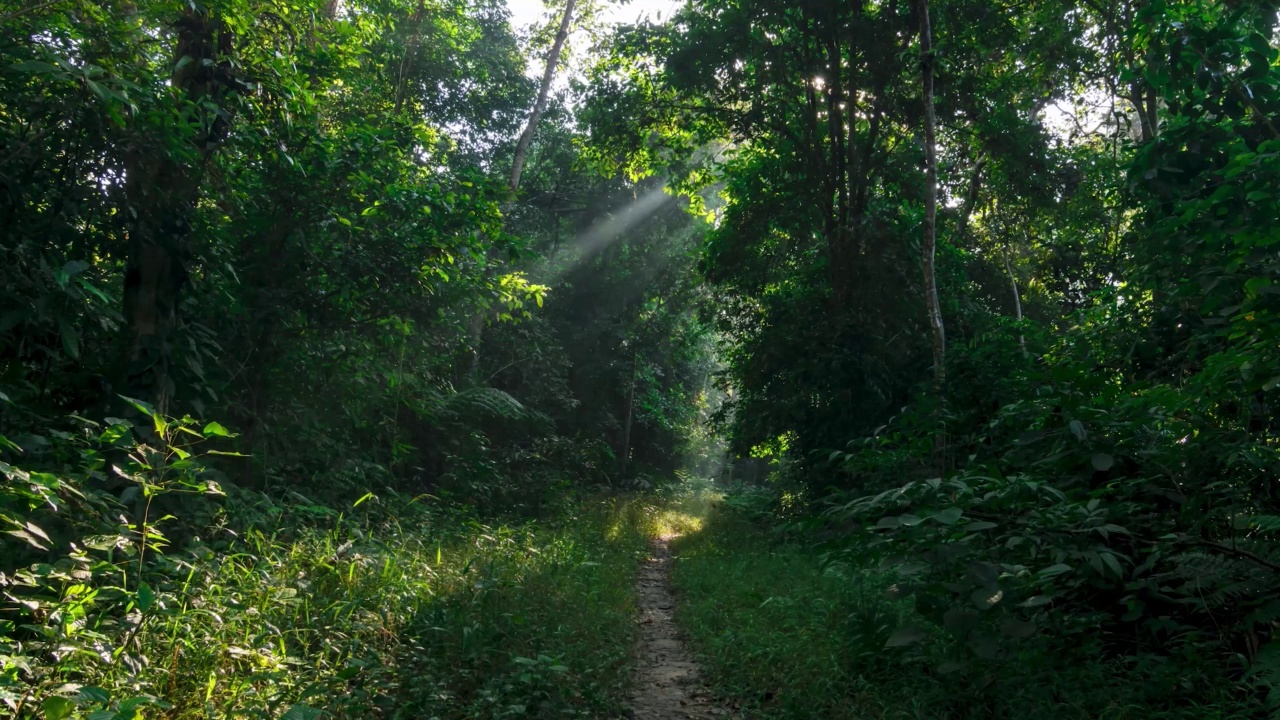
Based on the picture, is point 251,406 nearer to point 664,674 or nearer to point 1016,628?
point 664,674

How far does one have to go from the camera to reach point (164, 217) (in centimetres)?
675

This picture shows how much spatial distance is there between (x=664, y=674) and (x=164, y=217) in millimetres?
5866

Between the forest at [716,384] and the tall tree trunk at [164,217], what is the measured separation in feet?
0.14

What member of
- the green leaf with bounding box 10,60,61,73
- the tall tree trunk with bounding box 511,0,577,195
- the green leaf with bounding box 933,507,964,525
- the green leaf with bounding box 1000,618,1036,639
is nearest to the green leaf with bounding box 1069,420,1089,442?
the green leaf with bounding box 933,507,964,525

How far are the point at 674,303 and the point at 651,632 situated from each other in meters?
19.0

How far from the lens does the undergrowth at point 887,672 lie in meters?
4.18

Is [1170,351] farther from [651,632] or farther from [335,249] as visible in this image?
[335,249]

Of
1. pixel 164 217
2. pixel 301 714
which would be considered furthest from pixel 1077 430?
pixel 164 217

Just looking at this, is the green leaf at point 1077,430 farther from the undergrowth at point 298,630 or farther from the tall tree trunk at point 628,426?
the tall tree trunk at point 628,426

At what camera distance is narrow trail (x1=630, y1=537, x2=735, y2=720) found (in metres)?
5.34

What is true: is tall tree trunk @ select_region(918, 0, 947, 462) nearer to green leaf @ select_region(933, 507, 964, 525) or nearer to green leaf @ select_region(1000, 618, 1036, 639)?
green leaf @ select_region(1000, 618, 1036, 639)

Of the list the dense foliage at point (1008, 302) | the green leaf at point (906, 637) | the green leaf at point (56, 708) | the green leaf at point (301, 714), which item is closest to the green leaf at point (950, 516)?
the dense foliage at point (1008, 302)

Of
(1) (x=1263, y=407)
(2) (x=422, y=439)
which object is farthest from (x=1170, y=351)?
(2) (x=422, y=439)

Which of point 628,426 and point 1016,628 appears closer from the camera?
point 1016,628
